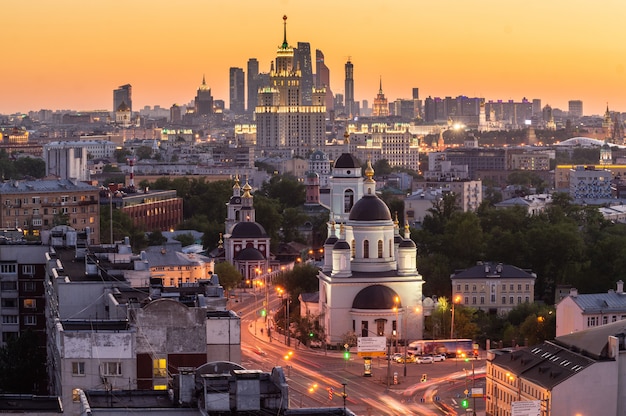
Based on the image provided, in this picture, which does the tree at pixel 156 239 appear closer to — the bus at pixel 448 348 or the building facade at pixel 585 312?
the bus at pixel 448 348

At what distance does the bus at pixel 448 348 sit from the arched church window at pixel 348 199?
2323 cm

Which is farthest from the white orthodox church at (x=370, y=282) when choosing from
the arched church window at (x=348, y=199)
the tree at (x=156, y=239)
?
the tree at (x=156, y=239)

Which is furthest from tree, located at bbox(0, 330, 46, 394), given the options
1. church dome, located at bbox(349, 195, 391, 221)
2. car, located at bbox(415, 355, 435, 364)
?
church dome, located at bbox(349, 195, 391, 221)

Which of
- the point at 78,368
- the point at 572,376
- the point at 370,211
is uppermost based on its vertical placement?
Answer: the point at 370,211

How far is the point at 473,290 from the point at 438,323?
928 cm

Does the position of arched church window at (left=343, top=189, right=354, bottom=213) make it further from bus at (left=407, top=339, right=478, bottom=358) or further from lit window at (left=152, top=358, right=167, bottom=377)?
lit window at (left=152, top=358, right=167, bottom=377)

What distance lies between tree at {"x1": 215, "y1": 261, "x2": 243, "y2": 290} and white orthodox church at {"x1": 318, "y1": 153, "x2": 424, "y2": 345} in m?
16.2

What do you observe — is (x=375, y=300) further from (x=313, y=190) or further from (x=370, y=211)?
(x=313, y=190)

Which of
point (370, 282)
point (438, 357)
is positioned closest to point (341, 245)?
point (370, 282)

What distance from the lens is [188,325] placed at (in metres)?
42.4

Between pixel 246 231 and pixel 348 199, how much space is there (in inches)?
478

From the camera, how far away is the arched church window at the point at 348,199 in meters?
94.5

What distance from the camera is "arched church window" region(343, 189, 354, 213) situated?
3720 inches

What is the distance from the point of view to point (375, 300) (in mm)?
75750
